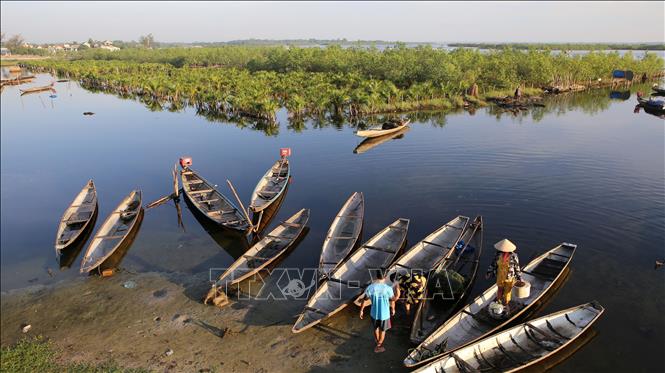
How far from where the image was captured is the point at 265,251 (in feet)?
55.7

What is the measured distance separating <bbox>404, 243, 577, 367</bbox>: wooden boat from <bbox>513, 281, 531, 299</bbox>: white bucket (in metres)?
0.20

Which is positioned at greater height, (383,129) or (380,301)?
(383,129)

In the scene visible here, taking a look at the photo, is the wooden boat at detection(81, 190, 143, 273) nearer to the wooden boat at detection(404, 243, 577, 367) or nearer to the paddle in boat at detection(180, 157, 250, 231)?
the paddle in boat at detection(180, 157, 250, 231)

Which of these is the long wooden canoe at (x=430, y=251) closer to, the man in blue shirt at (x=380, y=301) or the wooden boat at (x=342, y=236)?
the wooden boat at (x=342, y=236)

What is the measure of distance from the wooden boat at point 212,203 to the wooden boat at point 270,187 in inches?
42.5

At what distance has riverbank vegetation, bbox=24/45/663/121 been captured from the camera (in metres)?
47.6

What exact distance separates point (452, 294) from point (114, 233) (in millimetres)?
15120

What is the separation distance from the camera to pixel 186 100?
59.2 metres

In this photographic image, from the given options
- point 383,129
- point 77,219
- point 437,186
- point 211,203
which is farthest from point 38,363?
point 383,129

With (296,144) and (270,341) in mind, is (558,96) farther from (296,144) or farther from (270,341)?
(270,341)

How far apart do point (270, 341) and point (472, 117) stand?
40.0 m

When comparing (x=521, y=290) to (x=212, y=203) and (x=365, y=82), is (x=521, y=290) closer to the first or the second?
(x=212, y=203)

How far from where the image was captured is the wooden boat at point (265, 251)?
15047 millimetres

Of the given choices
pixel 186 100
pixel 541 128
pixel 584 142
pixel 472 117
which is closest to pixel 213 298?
pixel 584 142
